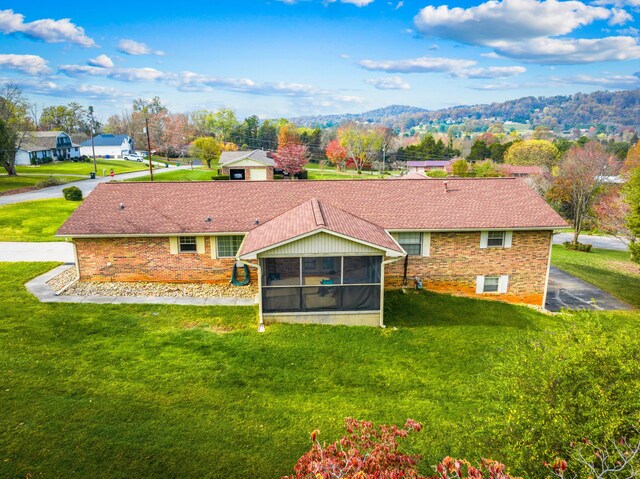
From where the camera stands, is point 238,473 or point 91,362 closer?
point 238,473

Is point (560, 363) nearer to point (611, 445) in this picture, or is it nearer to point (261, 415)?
point (611, 445)

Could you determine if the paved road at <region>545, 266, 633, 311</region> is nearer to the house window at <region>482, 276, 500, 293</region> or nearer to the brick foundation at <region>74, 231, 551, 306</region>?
the brick foundation at <region>74, 231, 551, 306</region>

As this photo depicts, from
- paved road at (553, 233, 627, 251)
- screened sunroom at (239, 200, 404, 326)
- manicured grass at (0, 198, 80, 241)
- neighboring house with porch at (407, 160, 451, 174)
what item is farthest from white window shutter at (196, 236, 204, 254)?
neighboring house with porch at (407, 160, 451, 174)

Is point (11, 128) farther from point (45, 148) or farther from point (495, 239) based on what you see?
point (495, 239)

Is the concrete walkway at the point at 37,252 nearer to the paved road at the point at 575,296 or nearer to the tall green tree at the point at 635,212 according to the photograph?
the paved road at the point at 575,296

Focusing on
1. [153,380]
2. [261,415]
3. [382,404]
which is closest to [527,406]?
[382,404]
